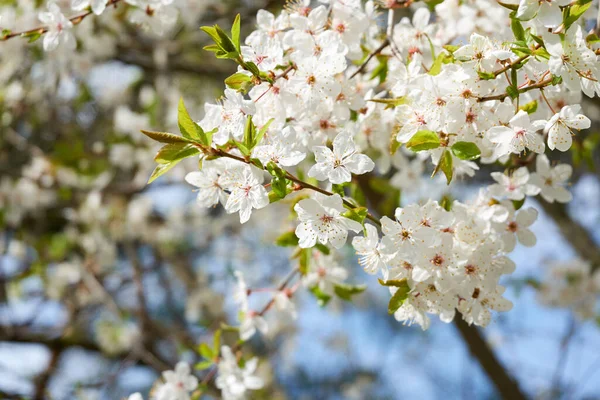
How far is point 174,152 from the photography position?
0.92 m

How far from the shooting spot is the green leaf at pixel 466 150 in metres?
0.95

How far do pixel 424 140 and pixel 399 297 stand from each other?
1.01ft

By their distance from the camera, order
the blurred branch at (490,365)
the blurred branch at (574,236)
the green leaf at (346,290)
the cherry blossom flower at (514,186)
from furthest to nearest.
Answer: the blurred branch at (574,236) < the blurred branch at (490,365) < the green leaf at (346,290) < the cherry blossom flower at (514,186)

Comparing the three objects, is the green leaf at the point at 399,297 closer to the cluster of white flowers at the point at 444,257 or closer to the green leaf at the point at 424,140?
the cluster of white flowers at the point at 444,257

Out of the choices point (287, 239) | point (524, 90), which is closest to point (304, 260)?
point (287, 239)

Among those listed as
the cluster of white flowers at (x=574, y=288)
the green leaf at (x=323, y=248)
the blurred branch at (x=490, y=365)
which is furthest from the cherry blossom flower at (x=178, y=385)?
the cluster of white flowers at (x=574, y=288)

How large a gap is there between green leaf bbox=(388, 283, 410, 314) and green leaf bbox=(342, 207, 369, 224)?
0.18m

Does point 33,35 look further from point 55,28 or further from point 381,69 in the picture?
point 381,69

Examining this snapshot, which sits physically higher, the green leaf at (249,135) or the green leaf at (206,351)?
the green leaf at (249,135)

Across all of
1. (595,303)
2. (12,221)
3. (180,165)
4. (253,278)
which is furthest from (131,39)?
(595,303)

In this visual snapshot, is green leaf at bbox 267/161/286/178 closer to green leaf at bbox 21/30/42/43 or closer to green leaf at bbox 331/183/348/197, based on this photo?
green leaf at bbox 331/183/348/197

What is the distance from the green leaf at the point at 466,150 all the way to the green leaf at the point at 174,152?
1.48 ft

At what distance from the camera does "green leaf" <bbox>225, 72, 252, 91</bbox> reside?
993 millimetres

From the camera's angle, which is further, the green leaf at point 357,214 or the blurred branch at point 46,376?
the blurred branch at point 46,376
